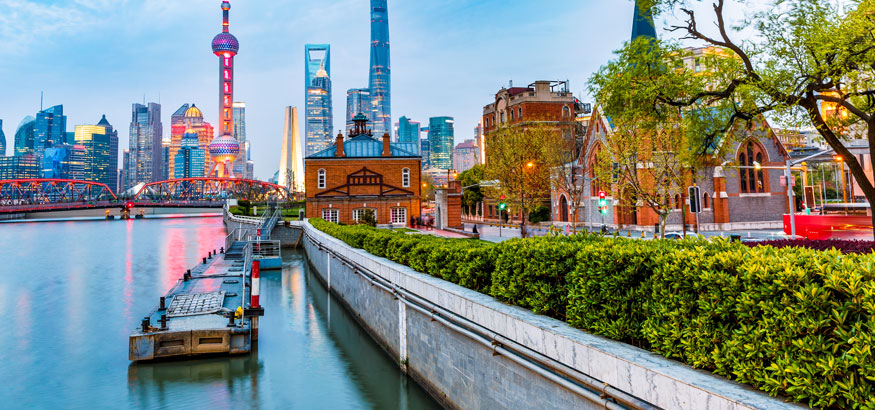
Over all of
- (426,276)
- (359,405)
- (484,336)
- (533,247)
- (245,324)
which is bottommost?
(359,405)

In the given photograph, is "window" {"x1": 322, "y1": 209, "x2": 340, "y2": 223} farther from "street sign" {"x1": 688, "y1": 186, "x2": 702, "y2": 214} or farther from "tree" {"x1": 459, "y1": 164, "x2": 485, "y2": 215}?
"street sign" {"x1": 688, "y1": 186, "x2": 702, "y2": 214}

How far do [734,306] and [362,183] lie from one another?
5537 centimetres

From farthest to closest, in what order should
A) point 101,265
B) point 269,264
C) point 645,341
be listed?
1. point 101,265
2. point 269,264
3. point 645,341

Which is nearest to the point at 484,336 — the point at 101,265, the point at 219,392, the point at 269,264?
the point at 219,392

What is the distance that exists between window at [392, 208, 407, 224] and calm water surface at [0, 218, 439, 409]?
87.0 feet

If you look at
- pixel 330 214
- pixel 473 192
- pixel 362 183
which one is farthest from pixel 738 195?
pixel 330 214

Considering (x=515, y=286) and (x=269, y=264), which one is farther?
(x=269, y=264)

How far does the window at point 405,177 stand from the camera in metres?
60.7

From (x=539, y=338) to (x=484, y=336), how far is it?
193 centimetres

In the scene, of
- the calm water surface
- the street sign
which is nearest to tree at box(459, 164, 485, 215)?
the calm water surface

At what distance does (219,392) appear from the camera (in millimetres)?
14336

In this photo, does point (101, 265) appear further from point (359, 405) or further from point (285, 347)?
point (359, 405)

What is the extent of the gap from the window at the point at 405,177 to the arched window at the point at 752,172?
36.2 m

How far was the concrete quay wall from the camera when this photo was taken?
5.44 metres
